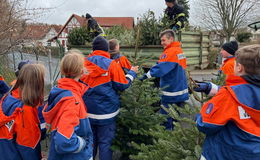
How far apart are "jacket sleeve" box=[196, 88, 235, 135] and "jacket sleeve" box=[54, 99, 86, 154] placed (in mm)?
1129

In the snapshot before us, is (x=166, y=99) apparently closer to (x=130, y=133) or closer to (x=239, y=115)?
(x=130, y=133)

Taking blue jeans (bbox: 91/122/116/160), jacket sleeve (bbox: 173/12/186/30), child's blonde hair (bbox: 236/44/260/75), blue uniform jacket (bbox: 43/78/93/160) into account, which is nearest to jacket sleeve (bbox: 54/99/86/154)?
blue uniform jacket (bbox: 43/78/93/160)

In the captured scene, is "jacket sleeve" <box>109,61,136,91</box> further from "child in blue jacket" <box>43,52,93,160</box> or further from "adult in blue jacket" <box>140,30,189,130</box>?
"adult in blue jacket" <box>140,30,189,130</box>

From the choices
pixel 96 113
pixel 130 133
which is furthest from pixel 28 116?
pixel 130 133

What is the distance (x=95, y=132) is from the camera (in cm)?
339

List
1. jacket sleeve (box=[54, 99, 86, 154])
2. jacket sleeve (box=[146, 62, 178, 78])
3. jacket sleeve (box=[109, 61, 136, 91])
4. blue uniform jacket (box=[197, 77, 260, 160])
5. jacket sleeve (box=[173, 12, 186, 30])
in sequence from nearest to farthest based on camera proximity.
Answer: blue uniform jacket (box=[197, 77, 260, 160]), jacket sleeve (box=[54, 99, 86, 154]), jacket sleeve (box=[109, 61, 136, 91]), jacket sleeve (box=[146, 62, 178, 78]), jacket sleeve (box=[173, 12, 186, 30])

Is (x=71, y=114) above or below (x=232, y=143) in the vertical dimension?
above

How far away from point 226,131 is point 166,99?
2.74 meters

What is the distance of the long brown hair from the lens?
2.26 metres

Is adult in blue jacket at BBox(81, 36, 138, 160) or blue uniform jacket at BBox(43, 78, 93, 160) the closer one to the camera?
blue uniform jacket at BBox(43, 78, 93, 160)

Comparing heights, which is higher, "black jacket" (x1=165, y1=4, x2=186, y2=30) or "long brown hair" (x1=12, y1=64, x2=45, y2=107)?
"black jacket" (x1=165, y1=4, x2=186, y2=30)

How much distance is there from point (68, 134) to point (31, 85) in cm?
73

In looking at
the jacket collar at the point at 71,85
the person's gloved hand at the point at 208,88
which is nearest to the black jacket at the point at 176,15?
the person's gloved hand at the point at 208,88

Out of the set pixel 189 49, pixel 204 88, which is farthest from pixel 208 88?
pixel 189 49
